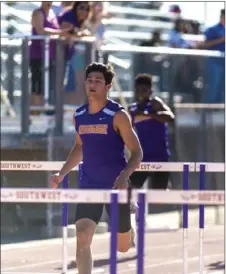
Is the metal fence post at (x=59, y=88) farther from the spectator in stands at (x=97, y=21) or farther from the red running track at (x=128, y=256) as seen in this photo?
the red running track at (x=128, y=256)

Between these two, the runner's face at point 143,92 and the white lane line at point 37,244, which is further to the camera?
the white lane line at point 37,244

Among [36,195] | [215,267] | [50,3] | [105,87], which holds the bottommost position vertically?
[215,267]

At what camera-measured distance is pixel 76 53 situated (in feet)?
47.1

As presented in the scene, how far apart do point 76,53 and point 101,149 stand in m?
5.91

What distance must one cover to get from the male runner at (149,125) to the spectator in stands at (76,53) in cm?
135

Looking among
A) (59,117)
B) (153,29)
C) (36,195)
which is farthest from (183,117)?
(36,195)

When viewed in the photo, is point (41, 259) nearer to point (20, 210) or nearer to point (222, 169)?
point (20, 210)

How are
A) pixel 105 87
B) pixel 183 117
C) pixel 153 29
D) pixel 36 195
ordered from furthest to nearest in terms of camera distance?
pixel 153 29, pixel 183 117, pixel 105 87, pixel 36 195

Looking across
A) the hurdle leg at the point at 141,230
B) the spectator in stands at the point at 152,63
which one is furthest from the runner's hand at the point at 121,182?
the spectator in stands at the point at 152,63

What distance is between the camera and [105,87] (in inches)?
343

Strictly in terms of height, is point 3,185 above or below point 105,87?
below

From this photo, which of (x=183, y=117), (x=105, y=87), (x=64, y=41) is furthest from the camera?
(x=183, y=117)

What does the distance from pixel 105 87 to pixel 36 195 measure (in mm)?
1844

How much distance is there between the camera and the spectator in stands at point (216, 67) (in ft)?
52.4
